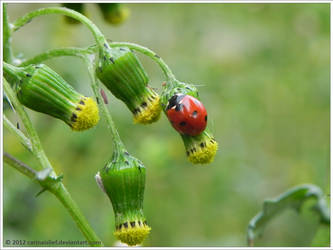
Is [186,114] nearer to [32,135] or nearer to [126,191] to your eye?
[126,191]

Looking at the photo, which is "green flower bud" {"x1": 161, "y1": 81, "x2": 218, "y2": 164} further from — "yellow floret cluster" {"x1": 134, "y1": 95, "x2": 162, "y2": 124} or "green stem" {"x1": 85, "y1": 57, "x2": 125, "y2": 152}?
"green stem" {"x1": 85, "y1": 57, "x2": 125, "y2": 152}

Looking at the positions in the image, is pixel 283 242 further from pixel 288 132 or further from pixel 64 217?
pixel 64 217

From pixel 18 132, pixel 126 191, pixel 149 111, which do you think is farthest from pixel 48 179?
pixel 149 111

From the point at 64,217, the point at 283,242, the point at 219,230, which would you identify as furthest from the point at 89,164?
the point at 283,242

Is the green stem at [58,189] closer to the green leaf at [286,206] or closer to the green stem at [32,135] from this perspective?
the green stem at [32,135]

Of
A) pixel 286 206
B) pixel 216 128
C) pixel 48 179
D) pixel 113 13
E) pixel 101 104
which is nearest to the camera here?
pixel 48 179

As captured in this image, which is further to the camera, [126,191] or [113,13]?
[113,13]

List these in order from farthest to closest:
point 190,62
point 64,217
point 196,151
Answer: point 190,62
point 64,217
point 196,151

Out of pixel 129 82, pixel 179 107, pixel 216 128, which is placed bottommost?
pixel 179 107
